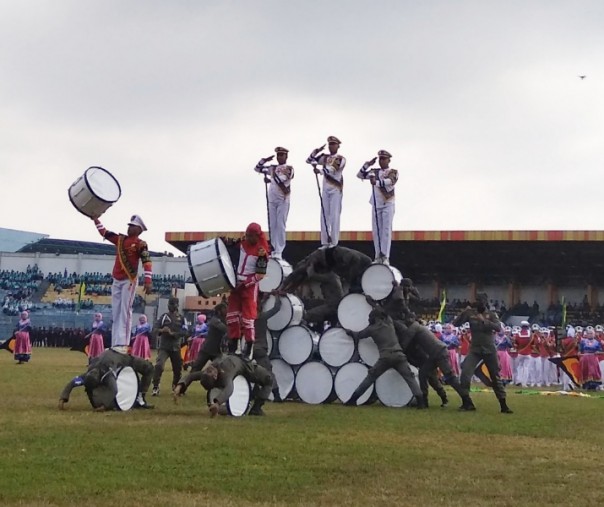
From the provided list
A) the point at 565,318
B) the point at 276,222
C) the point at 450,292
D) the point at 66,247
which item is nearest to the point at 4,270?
the point at 66,247

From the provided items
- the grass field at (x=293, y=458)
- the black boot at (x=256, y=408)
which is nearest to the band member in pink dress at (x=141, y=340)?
the grass field at (x=293, y=458)

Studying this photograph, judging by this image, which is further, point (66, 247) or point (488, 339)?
point (66, 247)

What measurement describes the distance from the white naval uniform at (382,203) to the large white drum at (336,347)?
232 cm

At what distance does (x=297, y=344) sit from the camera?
17.3 meters

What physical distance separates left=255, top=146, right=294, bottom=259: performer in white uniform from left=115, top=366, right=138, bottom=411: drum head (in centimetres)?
581

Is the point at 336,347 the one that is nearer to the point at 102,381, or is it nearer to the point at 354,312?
the point at 354,312

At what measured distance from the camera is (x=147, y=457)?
8766 mm

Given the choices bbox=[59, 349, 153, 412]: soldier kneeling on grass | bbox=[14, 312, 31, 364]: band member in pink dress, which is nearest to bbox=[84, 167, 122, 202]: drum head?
bbox=[59, 349, 153, 412]: soldier kneeling on grass

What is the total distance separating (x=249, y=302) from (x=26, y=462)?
6.54m

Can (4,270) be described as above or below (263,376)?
above

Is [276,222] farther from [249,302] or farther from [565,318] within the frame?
[565,318]

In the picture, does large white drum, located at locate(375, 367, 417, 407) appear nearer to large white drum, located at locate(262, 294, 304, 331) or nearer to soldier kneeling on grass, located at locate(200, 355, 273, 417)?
large white drum, located at locate(262, 294, 304, 331)

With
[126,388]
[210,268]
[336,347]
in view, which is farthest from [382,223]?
[126,388]

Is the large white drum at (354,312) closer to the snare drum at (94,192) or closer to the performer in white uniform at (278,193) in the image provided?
the performer in white uniform at (278,193)
